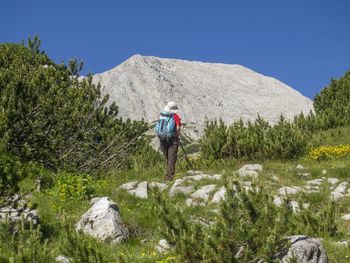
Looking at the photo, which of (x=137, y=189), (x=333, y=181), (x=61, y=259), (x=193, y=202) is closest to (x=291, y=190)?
(x=333, y=181)

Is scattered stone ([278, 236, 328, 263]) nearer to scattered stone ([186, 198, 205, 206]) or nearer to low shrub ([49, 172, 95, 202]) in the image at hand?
scattered stone ([186, 198, 205, 206])

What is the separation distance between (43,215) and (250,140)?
29.3 ft

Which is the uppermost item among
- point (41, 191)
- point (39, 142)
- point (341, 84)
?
point (341, 84)

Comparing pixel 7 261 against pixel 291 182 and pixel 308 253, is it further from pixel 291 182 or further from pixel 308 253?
pixel 291 182

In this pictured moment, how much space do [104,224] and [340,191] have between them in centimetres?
630

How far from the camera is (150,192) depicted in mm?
7391

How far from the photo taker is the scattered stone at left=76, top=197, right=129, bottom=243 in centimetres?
846

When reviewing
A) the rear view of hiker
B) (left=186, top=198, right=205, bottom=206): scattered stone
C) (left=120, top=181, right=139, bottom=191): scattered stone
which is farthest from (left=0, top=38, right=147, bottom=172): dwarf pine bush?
(left=186, top=198, right=205, bottom=206): scattered stone

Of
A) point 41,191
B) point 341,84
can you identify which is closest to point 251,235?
point 41,191

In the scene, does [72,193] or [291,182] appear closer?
[72,193]

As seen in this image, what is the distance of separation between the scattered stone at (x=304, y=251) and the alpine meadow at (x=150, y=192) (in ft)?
0.06

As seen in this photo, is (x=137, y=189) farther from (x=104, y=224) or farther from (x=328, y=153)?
(x=328, y=153)

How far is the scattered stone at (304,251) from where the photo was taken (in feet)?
19.1

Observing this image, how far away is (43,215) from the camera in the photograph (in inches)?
385
